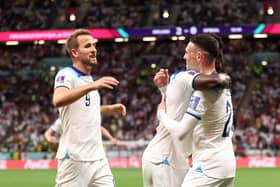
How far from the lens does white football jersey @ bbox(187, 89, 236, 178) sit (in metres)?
5.80

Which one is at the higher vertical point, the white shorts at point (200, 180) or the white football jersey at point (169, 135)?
the white football jersey at point (169, 135)

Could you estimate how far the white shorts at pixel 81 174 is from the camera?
6.64m

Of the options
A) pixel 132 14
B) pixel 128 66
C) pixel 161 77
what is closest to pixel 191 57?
pixel 161 77

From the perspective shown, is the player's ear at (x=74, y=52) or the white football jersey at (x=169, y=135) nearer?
the white football jersey at (x=169, y=135)

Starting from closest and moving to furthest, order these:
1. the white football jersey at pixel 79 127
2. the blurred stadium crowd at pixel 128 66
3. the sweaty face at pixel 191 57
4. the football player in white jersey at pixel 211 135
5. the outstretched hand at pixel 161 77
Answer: the football player in white jersey at pixel 211 135 < the sweaty face at pixel 191 57 < the outstretched hand at pixel 161 77 < the white football jersey at pixel 79 127 < the blurred stadium crowd at pixel 128 66

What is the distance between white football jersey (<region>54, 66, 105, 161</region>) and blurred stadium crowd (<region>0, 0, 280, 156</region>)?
2405 cm

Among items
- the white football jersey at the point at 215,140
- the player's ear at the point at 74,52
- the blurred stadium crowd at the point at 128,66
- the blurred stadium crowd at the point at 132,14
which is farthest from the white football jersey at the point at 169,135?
the blurred stadium crowd at the point at 132,14

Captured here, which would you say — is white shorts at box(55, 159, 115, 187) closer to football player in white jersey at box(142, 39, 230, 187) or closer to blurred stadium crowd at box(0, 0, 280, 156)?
football player in white jersey at box(142, 39, 230, 187)

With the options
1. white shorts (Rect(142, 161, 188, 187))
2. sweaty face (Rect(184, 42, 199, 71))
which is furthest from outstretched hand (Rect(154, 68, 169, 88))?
white shorts (Rect(142, 161, 188, 187))

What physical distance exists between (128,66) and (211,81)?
33.3 meters

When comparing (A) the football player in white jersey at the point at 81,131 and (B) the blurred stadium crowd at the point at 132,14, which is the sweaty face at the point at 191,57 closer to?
(A) the football player in white jersey at the point at 81,131

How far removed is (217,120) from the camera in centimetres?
581

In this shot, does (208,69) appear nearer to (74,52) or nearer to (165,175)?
(165,175)

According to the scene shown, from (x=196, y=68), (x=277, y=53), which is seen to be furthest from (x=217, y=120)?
(x=277, y=53)
